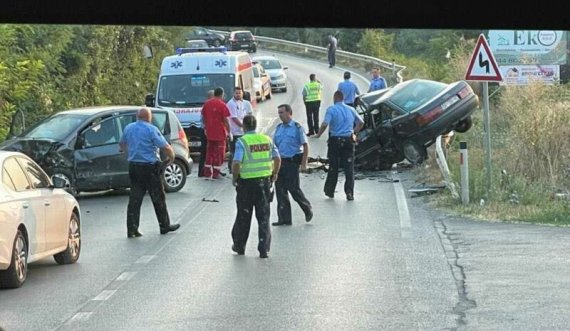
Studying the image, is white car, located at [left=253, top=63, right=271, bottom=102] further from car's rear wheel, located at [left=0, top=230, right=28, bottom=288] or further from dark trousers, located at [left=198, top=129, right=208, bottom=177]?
car's rear wheel, located at [left=0, top=230, right=28, bottom=288]

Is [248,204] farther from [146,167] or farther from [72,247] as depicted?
[146,167]

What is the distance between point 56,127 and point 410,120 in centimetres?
721

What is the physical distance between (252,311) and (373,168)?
45.2 ft

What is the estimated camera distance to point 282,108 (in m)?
16.8

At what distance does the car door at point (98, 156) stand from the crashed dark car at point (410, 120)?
19.2 ft

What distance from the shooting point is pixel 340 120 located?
1952cm

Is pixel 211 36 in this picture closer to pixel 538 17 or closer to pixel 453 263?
pixel 453 263

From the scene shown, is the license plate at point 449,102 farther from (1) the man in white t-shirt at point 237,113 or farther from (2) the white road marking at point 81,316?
A: (2) the white road marking at point 81,316

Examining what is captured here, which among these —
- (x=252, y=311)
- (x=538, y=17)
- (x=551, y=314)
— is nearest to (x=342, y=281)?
(x=252, y=311)

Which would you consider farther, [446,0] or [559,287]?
[559,287]

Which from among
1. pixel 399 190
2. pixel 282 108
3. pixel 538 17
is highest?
pixel 538 17

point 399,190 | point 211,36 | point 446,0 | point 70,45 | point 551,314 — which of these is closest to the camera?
point 446,0

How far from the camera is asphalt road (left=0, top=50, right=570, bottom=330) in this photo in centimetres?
1071

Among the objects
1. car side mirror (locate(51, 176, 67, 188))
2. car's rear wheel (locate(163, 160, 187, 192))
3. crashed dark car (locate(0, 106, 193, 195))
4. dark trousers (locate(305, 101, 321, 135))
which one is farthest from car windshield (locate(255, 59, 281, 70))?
car side mirror (locate(51, 176, 67, 188))
